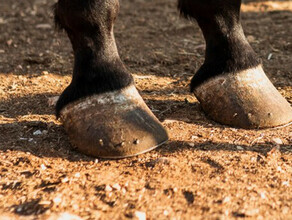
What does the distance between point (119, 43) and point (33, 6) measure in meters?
1.57

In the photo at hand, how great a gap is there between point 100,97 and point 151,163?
1.06 feet

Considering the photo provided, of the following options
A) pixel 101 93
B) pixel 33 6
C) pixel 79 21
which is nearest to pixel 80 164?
pixel 101 93

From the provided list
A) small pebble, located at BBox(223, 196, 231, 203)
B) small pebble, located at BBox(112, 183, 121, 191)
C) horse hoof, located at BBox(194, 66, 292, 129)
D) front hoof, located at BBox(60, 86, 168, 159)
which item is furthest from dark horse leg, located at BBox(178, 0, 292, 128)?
small pebble, located at BBox(112, 183, 121, 191)

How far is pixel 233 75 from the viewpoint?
1.89m

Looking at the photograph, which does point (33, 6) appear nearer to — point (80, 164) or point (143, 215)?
point (80, 164)

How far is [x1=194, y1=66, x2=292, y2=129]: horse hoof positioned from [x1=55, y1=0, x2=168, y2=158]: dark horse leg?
0.32 metres

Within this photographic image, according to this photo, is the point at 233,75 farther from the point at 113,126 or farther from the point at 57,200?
the point at 57,200

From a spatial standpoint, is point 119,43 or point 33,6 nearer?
point 119,43

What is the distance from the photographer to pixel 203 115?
203 centimetres

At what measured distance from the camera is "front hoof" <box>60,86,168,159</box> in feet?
5.43

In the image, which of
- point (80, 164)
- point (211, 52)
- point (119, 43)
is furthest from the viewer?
point (119, 43)

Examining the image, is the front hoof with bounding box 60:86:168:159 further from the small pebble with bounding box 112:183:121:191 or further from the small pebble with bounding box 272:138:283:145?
the small pebble with bounding box 272:138:283:145

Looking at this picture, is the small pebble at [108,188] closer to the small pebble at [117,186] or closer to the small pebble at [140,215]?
the small pebble at [117,186]

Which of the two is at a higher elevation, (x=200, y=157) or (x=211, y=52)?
(x=211, y=52)
